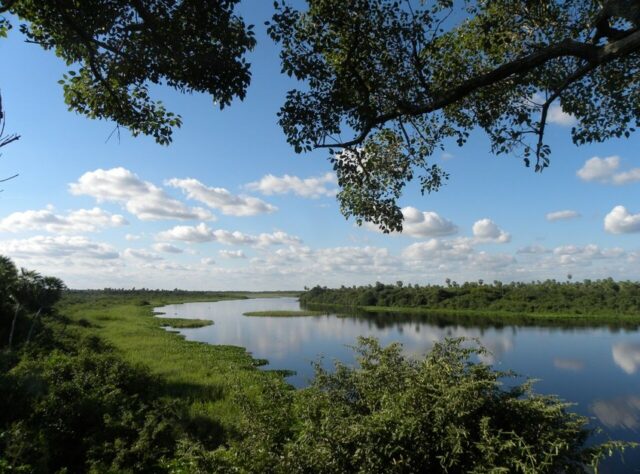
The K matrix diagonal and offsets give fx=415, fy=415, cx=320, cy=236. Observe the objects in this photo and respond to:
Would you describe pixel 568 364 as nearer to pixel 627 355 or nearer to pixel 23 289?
pixel 627 355

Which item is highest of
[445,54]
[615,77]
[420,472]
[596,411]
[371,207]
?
[445,54]

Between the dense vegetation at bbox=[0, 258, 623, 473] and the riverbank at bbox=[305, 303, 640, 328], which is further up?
the dense vegetation at bbox=[0, 258, 623, 473]

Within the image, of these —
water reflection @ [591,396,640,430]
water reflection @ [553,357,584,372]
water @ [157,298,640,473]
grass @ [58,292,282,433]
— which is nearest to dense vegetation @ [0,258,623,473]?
grass @ [58,292,282,433]

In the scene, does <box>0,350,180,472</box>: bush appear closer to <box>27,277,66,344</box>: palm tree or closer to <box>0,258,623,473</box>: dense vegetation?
<box>0,258,623,473</box>: dense vegetation

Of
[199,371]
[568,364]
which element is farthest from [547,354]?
[199,371]

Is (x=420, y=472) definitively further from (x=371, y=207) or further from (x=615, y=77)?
(x=615, y=77)

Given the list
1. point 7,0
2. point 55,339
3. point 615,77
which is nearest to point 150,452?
point 7,0

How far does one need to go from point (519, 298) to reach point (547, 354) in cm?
5913

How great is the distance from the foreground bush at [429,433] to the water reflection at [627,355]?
33159 millimetres

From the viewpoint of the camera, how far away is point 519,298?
9112 centimetres

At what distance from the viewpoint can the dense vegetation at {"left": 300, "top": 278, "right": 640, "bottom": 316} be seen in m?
78.3

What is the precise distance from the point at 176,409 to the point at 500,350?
1313 inches

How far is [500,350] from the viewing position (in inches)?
1521

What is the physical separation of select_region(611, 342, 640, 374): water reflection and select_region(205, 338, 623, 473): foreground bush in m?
33.2
